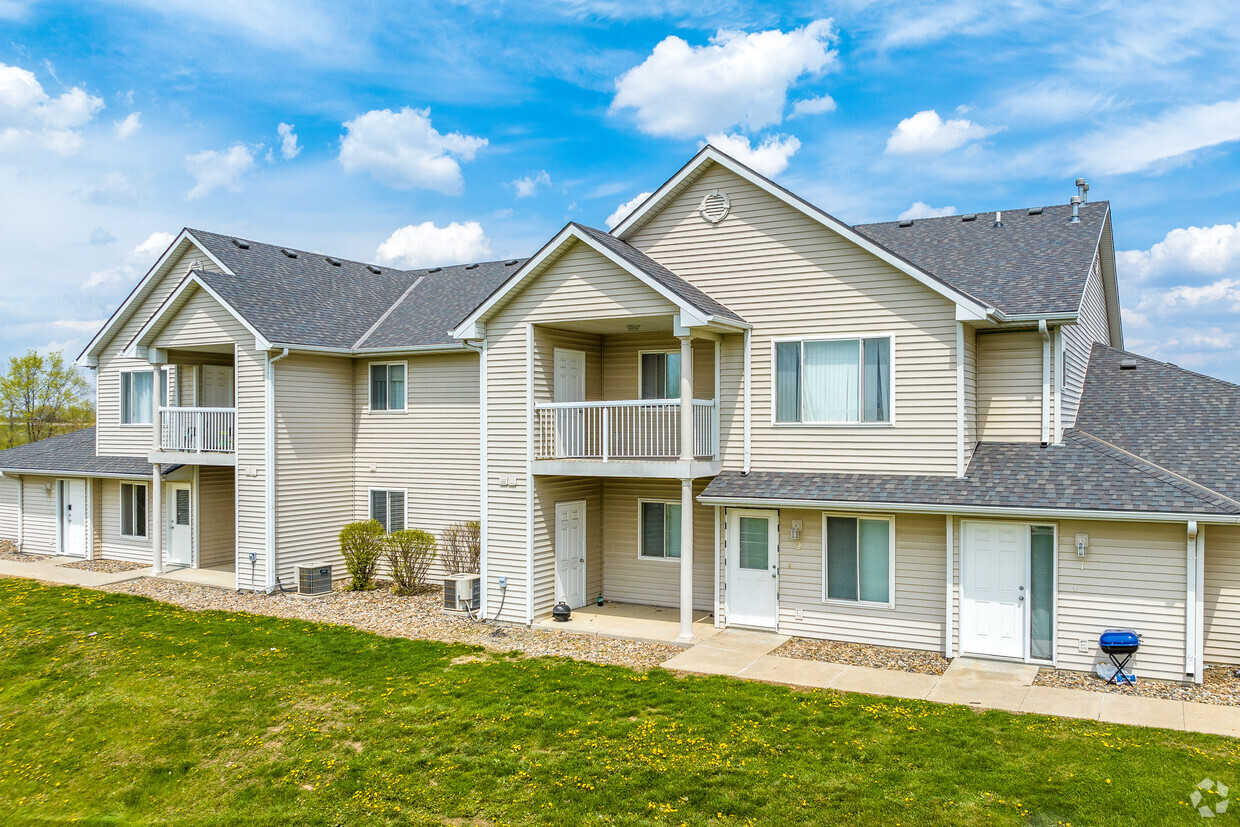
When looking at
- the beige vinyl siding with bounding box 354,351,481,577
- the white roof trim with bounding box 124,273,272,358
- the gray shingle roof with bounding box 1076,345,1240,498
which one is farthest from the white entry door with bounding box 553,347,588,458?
the gray shingle roof with bounding box 1076,345,1240,498

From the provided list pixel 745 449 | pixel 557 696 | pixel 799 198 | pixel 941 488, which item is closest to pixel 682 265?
pixel 799 198

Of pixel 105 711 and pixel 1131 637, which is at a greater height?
pixel 1131 637

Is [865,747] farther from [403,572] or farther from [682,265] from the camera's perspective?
[403,572]

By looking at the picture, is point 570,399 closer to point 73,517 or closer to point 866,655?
point 866,655

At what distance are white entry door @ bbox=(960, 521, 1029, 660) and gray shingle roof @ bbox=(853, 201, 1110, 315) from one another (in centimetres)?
365

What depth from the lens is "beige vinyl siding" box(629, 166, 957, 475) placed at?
13.4 meters

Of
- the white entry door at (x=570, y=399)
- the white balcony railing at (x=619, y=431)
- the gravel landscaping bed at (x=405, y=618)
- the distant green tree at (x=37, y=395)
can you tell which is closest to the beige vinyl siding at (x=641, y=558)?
the white balcony railing at (x=619, y=431)

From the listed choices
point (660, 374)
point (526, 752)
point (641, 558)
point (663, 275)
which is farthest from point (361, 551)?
point (526, 752)

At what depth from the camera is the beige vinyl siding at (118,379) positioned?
22531mm

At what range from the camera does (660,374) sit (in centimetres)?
1684

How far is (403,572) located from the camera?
18922 mm

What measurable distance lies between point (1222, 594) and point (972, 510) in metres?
4.01

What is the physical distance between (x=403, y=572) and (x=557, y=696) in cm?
866

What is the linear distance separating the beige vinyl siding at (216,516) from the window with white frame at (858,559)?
623 inches
